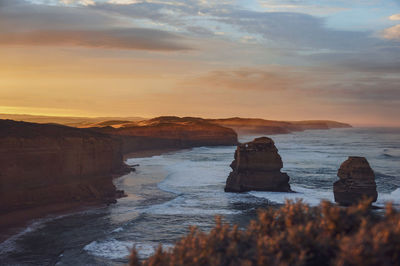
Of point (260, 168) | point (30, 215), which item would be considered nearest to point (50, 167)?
point (30, 215)

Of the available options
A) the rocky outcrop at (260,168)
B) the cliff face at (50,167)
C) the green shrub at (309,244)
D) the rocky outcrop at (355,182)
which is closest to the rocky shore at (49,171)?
the cliff face at (50,167)

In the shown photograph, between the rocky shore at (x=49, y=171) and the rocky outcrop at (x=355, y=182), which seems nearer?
the rocky outcrop at (x=355, y=182)

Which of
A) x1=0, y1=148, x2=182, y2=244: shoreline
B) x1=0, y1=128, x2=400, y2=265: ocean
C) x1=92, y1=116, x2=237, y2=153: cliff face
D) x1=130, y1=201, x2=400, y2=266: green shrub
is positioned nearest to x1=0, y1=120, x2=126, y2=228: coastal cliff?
x1=0, y1=148, x2=182, y2=244: shoreline

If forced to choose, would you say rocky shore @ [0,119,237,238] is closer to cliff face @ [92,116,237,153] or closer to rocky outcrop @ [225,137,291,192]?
rocky outcrop @ [225,137,291,192]

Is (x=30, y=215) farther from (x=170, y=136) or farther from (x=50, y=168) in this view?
(x=170, y=136)

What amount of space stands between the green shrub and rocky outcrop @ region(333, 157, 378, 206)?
2092 cm

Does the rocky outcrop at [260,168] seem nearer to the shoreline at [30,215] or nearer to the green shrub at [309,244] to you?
the shoreline at [30,215]

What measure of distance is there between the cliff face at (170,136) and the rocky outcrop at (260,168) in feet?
173

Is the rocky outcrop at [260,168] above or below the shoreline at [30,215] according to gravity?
above

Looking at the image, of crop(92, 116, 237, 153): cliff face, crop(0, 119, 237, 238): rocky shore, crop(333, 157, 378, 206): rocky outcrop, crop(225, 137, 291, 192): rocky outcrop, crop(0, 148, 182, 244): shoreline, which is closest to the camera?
crop(0, 148, 182, 244): shoreline

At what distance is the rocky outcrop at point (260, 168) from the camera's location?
36562mm

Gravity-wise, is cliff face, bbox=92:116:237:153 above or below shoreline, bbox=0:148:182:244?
above

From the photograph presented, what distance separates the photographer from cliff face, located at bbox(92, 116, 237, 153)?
3711 inches

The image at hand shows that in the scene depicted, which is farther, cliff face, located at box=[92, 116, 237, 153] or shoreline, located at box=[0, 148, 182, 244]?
cliff face, located at box=[92, 116, 237, 153]
